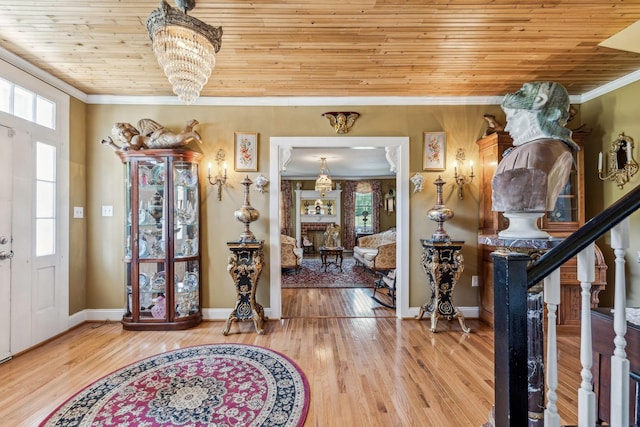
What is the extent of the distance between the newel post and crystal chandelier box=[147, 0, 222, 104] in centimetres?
188

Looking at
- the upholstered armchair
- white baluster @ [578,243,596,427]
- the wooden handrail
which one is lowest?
the upholstered armchair

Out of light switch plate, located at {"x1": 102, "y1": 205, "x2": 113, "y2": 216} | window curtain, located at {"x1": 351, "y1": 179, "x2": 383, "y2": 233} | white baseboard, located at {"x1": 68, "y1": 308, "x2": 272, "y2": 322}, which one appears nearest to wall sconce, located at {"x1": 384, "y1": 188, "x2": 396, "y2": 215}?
window curtain, located at {"x1": 351, "y1": 179, "x2": 383, "y2": 233}

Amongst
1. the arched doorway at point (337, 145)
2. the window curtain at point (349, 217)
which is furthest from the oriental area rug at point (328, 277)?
the window curtain at point (349, 217)

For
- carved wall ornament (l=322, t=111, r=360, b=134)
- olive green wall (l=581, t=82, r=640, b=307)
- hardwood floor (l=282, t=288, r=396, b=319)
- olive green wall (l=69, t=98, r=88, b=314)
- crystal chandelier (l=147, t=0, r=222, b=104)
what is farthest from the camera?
hardwood floor (l=282, t=288, r=396, b=319)

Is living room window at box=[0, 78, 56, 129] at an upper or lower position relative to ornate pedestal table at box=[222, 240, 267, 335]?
upper

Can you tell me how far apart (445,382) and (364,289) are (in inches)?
112

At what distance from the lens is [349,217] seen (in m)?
9.81

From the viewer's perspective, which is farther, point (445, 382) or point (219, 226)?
point (219, 226)

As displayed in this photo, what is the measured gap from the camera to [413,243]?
3580mm

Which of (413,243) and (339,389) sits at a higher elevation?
(413,243)

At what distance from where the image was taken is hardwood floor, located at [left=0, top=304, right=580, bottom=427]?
1875 mm

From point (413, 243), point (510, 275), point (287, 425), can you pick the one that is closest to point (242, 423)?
point (287, 425)

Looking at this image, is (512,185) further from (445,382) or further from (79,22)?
(79,22)

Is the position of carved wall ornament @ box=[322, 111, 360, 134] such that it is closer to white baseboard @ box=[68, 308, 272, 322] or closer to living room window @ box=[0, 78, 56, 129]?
white baseboard @ box=[68, 308, 272, 322]
